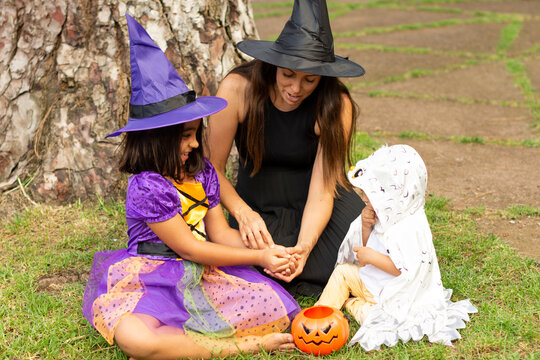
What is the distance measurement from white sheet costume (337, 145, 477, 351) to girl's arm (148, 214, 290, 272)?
476mm

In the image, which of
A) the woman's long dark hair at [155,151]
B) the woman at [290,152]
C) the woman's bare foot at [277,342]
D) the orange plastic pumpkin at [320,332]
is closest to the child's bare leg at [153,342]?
the woman's bare foot at [277,342]

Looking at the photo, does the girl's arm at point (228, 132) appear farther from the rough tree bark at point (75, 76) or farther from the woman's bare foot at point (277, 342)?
the rough tree bark at point (75, 76)

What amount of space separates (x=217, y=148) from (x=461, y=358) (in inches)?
63.2

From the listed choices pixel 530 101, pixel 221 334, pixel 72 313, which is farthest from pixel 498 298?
pixel 530 101

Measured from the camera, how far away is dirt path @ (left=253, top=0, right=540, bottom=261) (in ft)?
14.8

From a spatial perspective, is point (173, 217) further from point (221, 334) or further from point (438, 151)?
point (438, 151)

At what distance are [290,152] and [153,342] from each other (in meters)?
1.37

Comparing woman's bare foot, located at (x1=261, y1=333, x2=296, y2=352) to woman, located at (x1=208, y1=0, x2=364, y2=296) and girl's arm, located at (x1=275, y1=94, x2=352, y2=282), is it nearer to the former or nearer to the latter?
woman, located at (x1=208, y1=0, x2=364, y2=296)

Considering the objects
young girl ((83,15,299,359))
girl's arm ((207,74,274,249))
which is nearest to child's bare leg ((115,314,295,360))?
young girl ((83,15,299,359))

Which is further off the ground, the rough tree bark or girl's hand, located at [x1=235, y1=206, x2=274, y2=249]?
the rough tree bark

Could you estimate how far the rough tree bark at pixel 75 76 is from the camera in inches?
154

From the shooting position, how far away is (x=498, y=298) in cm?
314

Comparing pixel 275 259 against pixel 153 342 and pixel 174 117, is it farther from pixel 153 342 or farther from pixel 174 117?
pixel 174 117

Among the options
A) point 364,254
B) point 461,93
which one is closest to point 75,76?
point 364,254
